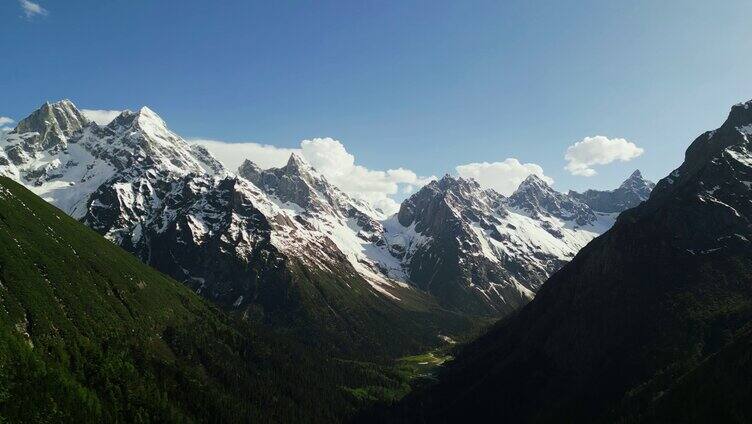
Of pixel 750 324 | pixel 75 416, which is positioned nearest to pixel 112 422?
pixel 75 416

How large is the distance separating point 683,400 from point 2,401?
210m

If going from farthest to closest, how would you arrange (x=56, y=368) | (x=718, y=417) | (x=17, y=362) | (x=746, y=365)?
(x=56, y=368) → (x=17, y=362) → (x=746, y=365) → (x=718, y=417)

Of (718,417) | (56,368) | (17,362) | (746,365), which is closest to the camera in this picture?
(718,417)

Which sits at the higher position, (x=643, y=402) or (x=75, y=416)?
(x=643, y=402)

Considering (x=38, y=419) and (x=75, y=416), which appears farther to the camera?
(x=75, y=416)

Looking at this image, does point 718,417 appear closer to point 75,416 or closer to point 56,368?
point 75,416

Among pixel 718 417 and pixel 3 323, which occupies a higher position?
pixel 718 417

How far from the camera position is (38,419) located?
17438 cm

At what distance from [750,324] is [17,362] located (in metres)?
255

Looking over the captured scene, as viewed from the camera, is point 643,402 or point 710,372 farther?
point 643,402

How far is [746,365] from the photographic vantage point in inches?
6545

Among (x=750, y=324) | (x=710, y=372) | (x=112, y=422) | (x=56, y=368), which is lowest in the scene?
(x=112, y=422)

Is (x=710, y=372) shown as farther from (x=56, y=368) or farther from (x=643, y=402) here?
(x=56, y=368)

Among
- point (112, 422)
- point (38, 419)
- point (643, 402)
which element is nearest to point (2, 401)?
point (38, 419)
